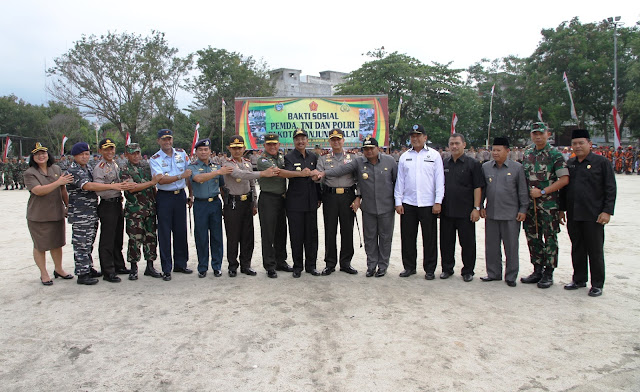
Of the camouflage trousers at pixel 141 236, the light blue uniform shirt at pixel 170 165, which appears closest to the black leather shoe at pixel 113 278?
the camouflage trousers at pixel 141 236

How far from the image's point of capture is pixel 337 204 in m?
5.82

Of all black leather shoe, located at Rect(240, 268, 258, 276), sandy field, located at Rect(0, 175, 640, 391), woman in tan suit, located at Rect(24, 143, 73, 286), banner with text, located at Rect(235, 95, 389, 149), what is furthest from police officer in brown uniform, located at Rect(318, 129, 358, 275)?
banner with text, located at Rect(235, 95, 389, 149)

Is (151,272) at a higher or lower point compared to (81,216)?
lower

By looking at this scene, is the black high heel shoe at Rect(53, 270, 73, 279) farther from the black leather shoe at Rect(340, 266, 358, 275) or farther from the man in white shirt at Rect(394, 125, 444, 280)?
the man in white shirt at Rect(394, 125, 444, 280)

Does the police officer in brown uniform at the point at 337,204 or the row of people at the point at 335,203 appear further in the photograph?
the police officer in brown uniform at the point at 337,204

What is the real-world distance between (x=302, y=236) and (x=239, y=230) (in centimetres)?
82

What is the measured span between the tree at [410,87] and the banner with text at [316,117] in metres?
16.4

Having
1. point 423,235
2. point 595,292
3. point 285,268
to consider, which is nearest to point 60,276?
point 285,268

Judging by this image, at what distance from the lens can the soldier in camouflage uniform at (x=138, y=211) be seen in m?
5.58

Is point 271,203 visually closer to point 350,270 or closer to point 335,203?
point 335,203

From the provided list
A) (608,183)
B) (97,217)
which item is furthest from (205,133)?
(608,183)

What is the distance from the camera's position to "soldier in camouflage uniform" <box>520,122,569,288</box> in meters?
5.09

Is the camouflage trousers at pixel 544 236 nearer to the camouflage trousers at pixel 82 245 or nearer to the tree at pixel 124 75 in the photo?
the camouflage trousers at pixel 82 245

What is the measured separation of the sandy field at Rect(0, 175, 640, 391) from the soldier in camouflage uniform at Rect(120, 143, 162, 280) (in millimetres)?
383
